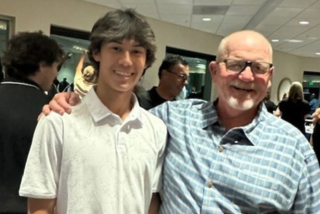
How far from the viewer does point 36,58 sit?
2.07 metres

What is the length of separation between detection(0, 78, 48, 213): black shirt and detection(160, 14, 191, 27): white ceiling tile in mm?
5576

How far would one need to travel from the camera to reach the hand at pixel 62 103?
1270 millimetres

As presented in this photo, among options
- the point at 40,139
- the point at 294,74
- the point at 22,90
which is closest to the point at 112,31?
the point at 40,139

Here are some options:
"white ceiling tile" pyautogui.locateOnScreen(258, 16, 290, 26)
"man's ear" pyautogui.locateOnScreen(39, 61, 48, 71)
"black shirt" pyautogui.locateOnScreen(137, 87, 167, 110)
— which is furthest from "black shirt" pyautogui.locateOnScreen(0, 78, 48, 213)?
"white ceiling tile" pyautogui.locateOnScreen(258, 16, 290, 26)

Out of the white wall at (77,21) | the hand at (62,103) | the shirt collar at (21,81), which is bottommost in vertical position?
the hand at (62,103)

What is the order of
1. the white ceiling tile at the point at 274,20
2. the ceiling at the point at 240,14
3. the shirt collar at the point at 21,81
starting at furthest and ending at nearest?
the white ceiling tile at the point at 274,20 → the ceiling at the point at 240,14 → the shirt collar at the point at 21,81

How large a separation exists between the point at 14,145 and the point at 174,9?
5122 mm

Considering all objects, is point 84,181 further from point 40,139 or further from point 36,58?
point 36,58

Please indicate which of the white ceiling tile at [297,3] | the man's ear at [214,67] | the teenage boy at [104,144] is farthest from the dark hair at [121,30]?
the white ceiling tile at [297,3]

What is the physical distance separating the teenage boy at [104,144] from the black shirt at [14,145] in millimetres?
571

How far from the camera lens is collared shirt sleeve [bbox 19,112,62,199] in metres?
1.21

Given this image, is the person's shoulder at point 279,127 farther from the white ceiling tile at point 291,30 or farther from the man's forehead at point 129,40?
the white ceiling tile at point 291,30

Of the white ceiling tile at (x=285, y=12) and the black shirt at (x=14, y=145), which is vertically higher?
the white ceiling tile at (x=285, y=12)

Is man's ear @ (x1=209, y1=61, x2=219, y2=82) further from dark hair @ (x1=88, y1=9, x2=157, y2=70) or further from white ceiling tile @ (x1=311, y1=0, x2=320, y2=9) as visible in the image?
white ceiling tile @ (x1=311, y1=0, x2=320, y2=9)
